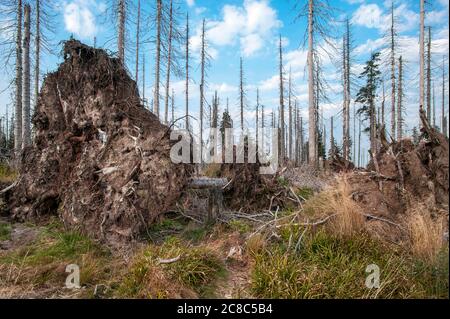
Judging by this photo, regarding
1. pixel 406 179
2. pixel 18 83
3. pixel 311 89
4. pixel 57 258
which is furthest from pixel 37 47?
pixel 406 179

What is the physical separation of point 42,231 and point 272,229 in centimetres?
425

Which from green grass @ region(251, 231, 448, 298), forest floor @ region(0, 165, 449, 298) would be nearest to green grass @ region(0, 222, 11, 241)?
forest floor @ region(0, 165, 449, 298)

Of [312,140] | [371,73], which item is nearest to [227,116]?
[371,73]

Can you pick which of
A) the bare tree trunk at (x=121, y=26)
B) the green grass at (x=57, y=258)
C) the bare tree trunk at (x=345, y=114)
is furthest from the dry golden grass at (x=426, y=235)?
the bare tree trunk at (x=345, y=114)

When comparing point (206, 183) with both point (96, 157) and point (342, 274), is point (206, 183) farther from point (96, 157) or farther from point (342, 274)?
point (342, 274)

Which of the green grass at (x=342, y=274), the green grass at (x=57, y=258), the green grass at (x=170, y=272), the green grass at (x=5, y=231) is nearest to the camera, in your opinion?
the green grass at (x=342, y=274)

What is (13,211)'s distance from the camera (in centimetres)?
669

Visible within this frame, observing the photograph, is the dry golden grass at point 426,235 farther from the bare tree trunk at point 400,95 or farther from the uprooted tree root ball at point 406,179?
the bare tree trunk at point 400,95

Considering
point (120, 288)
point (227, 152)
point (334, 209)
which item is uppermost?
point (227, 152)

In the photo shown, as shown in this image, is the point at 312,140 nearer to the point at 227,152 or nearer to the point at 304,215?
the point at 227,152

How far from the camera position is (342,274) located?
372 cm

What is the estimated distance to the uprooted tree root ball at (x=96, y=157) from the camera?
17.6ft

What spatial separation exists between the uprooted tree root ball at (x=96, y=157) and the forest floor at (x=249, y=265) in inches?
23.0
